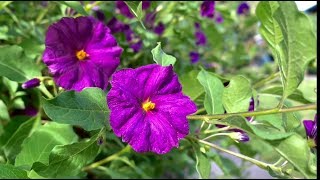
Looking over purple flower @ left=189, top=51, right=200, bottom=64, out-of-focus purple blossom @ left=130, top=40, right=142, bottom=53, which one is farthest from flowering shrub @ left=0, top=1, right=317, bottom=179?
purple flower @ left=189, top=51, right=200, bottom=64

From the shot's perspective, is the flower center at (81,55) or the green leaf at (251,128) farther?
the flower center at (81,55)

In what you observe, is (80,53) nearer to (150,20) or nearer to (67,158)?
(67,158)

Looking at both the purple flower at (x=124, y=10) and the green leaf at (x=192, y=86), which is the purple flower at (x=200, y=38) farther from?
the green leaf at (x=192, y=86)

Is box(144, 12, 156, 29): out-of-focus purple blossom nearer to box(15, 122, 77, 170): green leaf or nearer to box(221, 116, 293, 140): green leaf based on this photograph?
box(15, 122, 77, 170): green leaf

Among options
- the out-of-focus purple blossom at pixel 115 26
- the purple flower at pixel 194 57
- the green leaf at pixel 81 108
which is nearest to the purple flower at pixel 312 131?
the green leaf at pixel 81 108

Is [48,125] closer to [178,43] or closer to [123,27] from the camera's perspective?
[123,27]

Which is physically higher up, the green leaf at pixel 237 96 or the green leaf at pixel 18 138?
the green leaf at pixel 237 96

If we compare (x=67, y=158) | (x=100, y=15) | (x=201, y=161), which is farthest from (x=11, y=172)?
(x=100, y=15)
